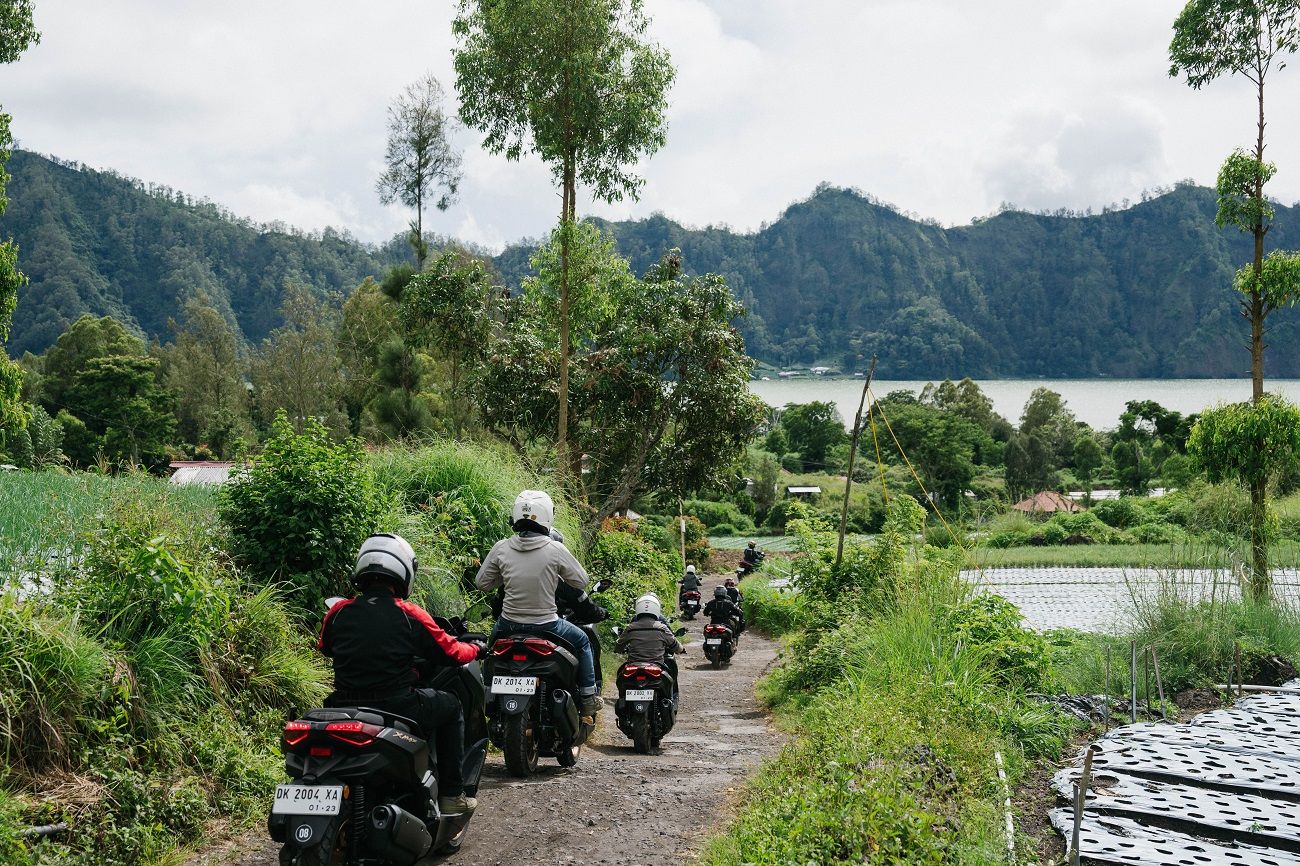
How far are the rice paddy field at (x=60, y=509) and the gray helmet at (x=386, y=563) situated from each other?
7.13 ft

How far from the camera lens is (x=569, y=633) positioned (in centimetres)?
669

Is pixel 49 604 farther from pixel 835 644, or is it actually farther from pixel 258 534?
pixel 835 644

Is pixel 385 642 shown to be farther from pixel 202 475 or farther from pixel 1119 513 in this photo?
pixel 1119 513

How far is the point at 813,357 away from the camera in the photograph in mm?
192625

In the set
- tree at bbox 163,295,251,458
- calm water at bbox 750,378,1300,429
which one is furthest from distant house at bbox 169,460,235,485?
calm water at bbox 750,378,1300,429

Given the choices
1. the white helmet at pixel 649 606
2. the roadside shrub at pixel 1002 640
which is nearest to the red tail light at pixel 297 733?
the white helmet at pixel 649 606

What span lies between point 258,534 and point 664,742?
3.96 meters

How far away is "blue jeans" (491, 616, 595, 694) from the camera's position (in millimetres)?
6555

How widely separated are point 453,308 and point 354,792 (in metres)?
19.8

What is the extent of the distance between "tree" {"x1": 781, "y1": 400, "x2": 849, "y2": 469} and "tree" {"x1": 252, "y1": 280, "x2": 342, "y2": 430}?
41.1 m

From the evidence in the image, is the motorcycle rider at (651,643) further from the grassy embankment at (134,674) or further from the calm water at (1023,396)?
the calm water at (1023,396)

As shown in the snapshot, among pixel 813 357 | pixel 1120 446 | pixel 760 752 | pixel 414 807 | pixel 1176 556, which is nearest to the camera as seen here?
pixel 414 807

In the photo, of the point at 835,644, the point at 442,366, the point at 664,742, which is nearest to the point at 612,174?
the point at 835,644

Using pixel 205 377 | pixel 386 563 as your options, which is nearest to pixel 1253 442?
pixel 386 563
